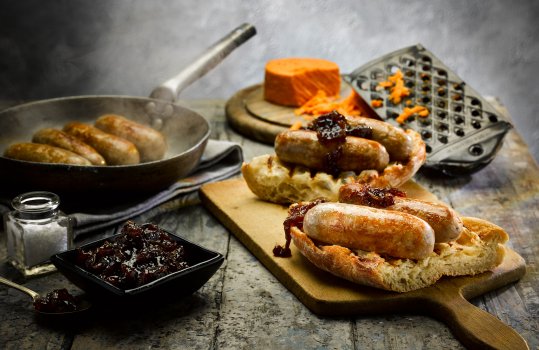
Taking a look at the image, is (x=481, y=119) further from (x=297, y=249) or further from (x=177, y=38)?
(x=177, y=38)

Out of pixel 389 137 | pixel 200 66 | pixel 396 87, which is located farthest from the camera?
pixel 200 66

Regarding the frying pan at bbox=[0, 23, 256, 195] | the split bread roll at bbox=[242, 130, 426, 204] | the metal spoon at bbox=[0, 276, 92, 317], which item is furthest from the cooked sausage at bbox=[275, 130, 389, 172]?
the metal spoon at bbox=[0, 276, 92, 317]

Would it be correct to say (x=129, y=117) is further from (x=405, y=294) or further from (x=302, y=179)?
(x=405, y=294)

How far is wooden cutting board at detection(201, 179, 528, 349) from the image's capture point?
2617mm

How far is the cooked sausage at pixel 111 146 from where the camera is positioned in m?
3.87

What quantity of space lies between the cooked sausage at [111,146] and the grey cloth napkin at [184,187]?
0.24 metres

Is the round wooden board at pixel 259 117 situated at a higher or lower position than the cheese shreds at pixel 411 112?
lower

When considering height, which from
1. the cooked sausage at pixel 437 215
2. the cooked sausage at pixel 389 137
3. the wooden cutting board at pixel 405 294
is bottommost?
the wooden cutting board at pixel 405 294

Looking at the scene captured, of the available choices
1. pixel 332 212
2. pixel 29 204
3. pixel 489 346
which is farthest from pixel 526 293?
pixel 29 204

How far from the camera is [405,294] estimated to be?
9.29ft

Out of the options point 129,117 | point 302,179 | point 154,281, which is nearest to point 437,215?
point 302,179

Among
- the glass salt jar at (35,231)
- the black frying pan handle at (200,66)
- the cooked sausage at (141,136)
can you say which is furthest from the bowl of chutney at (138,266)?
the black frying pan handle at (200,66)

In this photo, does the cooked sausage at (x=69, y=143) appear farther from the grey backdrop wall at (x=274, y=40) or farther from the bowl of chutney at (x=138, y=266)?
the grey backdrop wall at (x=274, y=40)

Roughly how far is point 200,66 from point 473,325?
3.05m
